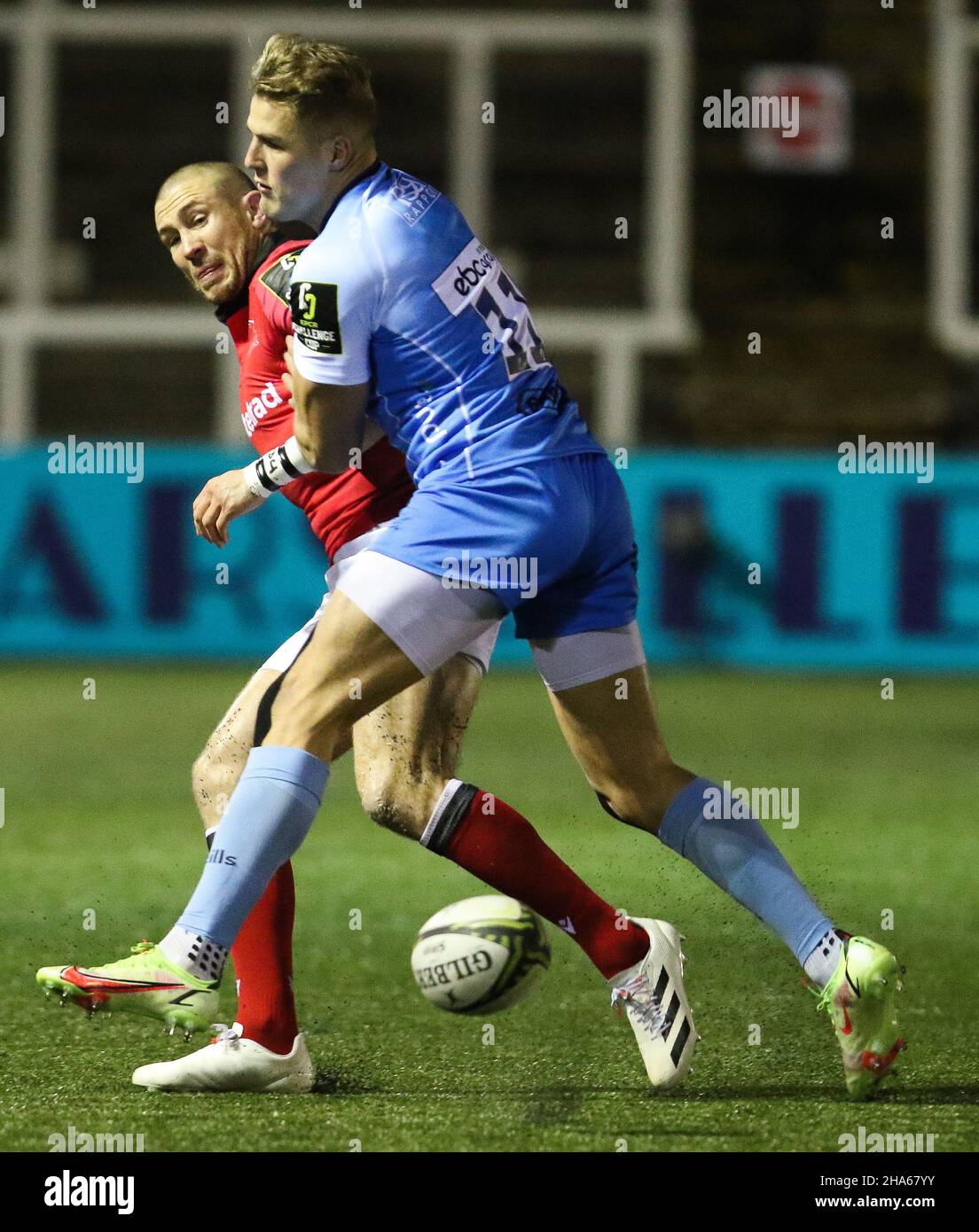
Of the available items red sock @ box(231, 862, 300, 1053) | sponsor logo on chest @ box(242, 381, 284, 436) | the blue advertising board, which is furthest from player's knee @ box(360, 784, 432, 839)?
Result: the blue advertising board

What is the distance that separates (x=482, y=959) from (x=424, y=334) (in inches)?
46.2

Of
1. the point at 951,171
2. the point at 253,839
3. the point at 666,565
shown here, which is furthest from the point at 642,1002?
the point at 951,171

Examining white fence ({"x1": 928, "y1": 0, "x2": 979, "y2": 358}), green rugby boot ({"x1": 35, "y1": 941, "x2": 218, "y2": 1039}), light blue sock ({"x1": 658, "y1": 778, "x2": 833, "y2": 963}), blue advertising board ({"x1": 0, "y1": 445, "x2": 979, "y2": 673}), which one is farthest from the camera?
white fence ({"x1": 928, "y1": 0, "x2": 979, "y2": 358})

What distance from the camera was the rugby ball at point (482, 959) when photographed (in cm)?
420

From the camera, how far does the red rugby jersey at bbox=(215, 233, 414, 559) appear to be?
4621 millimetres

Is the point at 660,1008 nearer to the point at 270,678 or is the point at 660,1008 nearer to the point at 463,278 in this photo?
the point at 270,678

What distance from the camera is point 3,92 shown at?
15758 millimetres

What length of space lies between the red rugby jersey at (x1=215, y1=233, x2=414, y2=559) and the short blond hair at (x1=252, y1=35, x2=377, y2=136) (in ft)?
1.33

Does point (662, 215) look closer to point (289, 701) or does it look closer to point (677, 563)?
point (677, 563)

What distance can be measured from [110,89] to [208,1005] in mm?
14546

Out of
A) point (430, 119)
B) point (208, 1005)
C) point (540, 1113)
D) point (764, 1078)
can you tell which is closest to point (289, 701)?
point (208, 1005)

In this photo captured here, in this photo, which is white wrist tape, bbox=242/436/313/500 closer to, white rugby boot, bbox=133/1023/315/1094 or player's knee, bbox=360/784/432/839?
player's knee, bbox=360/784/432/839

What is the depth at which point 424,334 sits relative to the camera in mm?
4129

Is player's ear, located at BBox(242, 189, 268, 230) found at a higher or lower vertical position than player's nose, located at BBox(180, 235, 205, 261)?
higher
